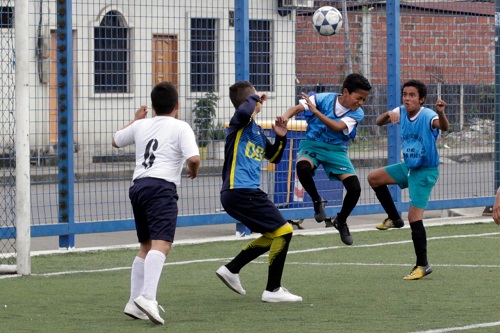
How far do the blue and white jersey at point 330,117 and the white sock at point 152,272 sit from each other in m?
3.33

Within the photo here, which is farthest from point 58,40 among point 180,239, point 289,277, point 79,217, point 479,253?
point 479,253

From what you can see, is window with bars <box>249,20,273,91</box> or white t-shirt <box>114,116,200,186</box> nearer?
white t-shirt <box>114,116,200,186</box>

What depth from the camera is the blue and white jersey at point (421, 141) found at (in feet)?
34.7

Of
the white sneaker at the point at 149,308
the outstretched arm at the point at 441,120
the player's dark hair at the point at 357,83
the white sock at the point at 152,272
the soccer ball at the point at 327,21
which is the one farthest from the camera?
the soccer ball at the point at 327,21

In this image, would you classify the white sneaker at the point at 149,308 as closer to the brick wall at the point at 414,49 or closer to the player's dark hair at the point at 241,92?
the player's dark hair at the point at 241,92

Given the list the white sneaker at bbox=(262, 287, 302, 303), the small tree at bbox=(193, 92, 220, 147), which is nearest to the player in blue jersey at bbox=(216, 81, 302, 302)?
the white sneaker at bbox=(262, 287, 302, 303)

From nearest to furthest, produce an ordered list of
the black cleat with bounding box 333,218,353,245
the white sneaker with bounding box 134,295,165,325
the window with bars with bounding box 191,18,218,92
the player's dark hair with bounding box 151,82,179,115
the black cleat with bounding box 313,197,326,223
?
the white sneaker with bounding box 134,295,165,325 → the player's dark hair with bounding box 151,82,179,115 → the black cleat with bounding box 333,218,353,245 → the black cleat with bounding box 313,197,326,223 → the window with bars with bounding box 191,18,218,92

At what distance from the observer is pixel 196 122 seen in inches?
565

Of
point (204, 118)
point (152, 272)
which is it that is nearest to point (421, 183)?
point (152, 272)

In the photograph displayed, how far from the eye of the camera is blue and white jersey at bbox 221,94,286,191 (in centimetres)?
924

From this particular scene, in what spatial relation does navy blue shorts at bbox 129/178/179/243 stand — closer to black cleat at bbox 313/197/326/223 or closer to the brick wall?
black cleat at bbox 313/197/326/223

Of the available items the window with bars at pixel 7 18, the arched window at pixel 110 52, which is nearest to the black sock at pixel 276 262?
the window with bars at pixel 7 18

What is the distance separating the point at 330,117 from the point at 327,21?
11.8 feet

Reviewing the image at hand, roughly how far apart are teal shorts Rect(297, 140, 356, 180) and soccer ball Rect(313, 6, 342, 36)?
3493 millimetres
